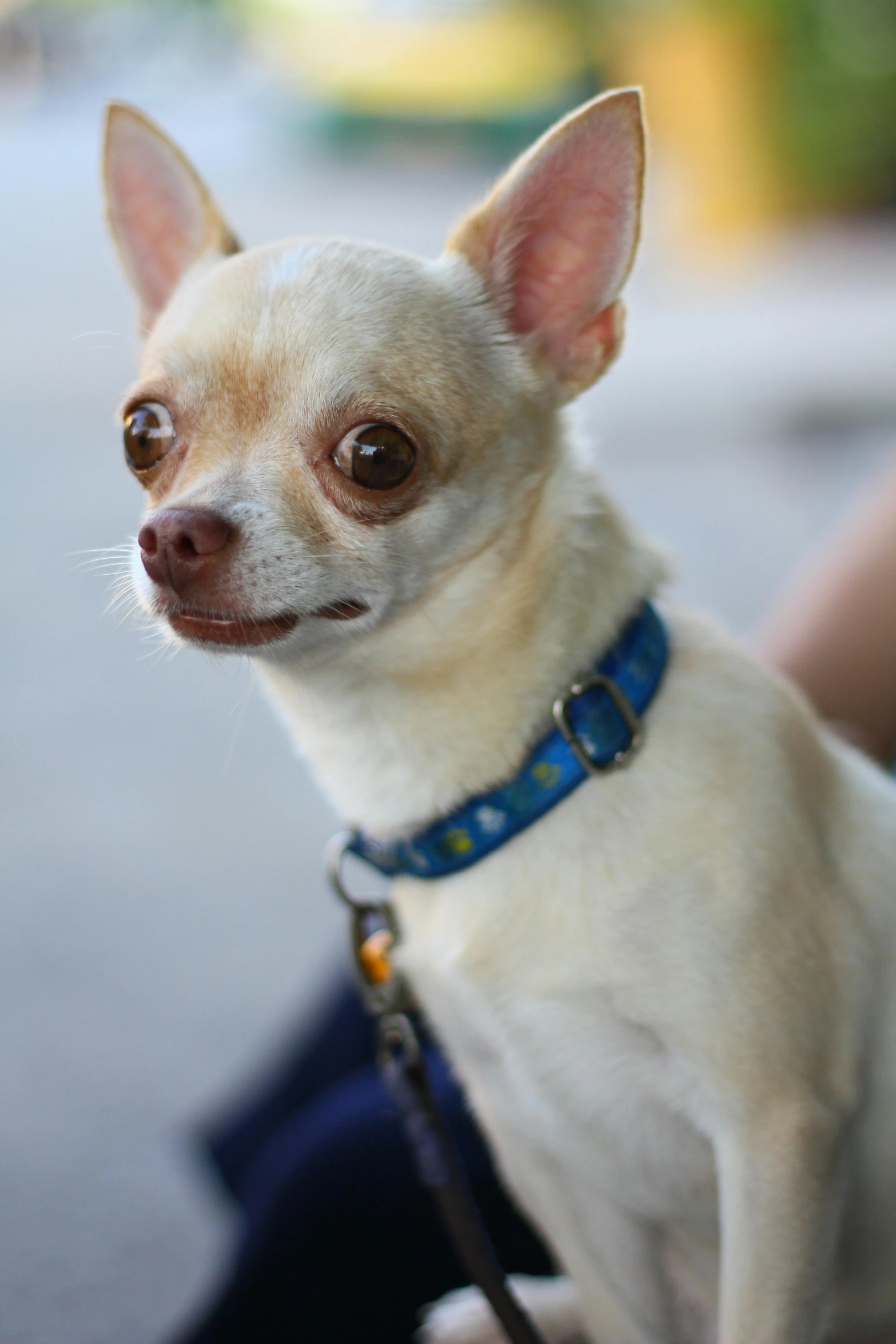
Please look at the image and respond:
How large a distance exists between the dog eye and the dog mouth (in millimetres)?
100

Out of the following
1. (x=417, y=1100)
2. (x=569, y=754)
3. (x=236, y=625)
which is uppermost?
(x=236, y=625)

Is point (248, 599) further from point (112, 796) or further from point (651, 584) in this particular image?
point (112, 796)

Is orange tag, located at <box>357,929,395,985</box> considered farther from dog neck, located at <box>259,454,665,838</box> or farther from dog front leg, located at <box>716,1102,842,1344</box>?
dog front leg, located at <box>716,1102,842,1344</box>

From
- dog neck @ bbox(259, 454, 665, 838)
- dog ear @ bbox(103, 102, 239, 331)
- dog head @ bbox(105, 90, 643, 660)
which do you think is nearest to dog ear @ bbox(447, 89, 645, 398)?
dog head @ bbox(105, 90, 643, 660)

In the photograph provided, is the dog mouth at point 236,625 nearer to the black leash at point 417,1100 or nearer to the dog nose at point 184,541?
the dog nose at point 184,541

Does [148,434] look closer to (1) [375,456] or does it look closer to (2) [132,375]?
(1) [375,456]

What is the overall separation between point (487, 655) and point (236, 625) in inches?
8.4

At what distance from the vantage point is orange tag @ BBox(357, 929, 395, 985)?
1.15 m

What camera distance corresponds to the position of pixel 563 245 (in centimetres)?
106

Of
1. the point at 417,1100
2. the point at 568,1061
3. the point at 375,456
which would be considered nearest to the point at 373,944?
the point at 417,1100

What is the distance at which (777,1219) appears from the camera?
914 millimetres

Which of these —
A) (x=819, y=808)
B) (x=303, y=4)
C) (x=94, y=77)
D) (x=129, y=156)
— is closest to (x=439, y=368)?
(x=129, y=156)

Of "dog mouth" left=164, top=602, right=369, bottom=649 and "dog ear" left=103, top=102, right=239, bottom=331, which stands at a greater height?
"dog ear" left=103, top=102, right=239, bottom=331

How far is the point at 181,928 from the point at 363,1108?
129 centimetres
